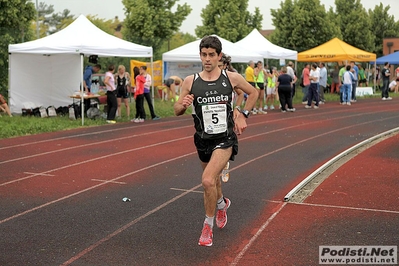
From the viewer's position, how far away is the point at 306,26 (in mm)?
42938

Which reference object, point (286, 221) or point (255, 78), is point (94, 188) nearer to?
point (286, 221)

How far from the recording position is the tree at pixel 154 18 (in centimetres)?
3566

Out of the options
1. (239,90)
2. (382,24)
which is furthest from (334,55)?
(382,24)

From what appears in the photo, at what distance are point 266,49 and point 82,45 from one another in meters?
12.4

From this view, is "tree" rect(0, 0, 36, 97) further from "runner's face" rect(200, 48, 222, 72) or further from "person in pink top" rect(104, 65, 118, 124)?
"runner's face" rect(200, 48, 222, 72)

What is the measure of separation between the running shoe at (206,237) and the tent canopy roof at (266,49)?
21.1m

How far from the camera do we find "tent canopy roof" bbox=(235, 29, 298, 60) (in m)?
26.7

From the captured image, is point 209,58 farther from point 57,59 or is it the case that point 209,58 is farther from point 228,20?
point 228,20

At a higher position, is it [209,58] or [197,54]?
[197,54]

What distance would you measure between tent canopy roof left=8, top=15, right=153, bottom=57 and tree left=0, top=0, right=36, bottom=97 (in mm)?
2755

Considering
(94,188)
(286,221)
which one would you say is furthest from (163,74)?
(286,221)

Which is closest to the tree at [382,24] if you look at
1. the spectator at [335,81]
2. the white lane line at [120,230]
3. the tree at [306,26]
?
the tree at [306,26]

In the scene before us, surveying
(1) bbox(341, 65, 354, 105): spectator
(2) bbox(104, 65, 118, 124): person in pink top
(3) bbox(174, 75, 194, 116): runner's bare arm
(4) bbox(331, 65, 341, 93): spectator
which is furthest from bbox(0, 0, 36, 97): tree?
(4) bbox(331, 65, 341, 93): spectator

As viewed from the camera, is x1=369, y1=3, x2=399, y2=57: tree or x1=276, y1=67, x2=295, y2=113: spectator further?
x1=369, y1=3, x2=399, y2=57: tree
